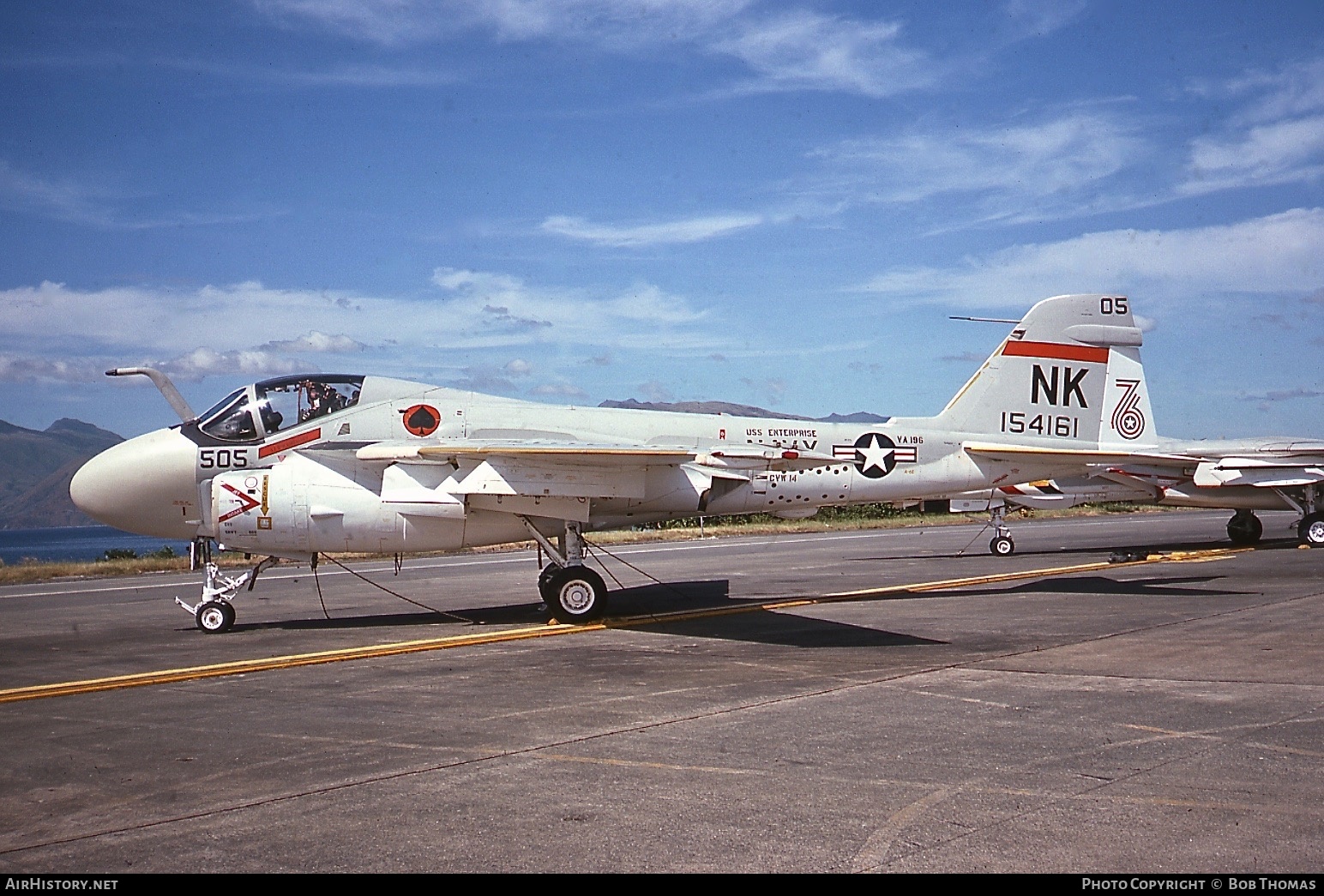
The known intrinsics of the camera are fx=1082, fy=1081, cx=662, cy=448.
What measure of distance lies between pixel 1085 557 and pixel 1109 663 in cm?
1423

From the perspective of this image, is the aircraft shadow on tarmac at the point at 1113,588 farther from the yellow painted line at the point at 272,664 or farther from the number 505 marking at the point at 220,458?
the number 505 marking at the point at 220,458

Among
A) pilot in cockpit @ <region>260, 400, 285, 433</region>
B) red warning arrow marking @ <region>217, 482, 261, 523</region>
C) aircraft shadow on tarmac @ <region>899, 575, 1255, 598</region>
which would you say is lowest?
aircraft shadow on tarmac @ <region>899, 575, 1255, 598</region>

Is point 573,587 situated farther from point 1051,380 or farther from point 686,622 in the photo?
point 1051,380

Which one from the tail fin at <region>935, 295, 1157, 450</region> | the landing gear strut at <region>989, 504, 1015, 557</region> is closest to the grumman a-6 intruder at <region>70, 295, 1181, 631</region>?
the tail fin at <region>935, 295, 1157, 450</region>

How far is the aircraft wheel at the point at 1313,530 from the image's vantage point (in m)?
24.3

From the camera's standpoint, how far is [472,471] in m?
13.2

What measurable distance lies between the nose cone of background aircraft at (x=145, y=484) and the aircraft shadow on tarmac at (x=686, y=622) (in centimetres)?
173

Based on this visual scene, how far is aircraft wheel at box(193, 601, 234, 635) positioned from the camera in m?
13.5

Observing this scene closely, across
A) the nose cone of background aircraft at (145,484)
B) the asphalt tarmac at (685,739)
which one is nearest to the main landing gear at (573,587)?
the asphalt tarmac at (685,739)

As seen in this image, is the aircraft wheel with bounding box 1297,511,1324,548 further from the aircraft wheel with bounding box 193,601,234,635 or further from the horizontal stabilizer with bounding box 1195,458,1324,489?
the aircraft wheel with bounding box 193,601,234,635

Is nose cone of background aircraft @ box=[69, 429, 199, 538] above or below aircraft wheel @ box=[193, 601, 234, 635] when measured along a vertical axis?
above

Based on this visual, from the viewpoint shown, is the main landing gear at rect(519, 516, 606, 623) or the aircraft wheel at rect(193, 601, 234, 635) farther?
the main landing gear at rect(519, 516, 606, 623)

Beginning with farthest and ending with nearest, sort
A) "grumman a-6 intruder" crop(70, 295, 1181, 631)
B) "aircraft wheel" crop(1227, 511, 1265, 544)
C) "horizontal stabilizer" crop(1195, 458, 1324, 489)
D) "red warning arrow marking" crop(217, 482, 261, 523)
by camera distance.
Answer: "aircraft wheel" crop(1227, 511, 1265, 544) < "horizontal stabilizer" crop(1195, 458, 1324, 489) < "grumman a-6 intruder" crop(70, 295, 1181, 631) < "red warning arrow marking" crop(217, 482, 261, 523)

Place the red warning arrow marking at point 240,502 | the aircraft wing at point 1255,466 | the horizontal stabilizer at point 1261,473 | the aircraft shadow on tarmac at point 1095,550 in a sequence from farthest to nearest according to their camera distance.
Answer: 1. the horizontal stabilizer at point 1261,473
2. the aircraft shadow on tarmac at point 1095,550
3. the aircraft wing at point 1255,466
4. the red warning arrow marking at point 240,502
